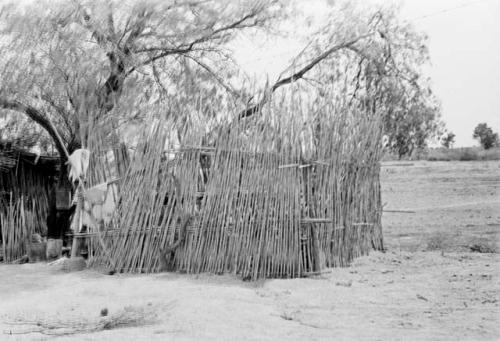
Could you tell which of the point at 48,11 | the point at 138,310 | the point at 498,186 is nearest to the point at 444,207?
the point at 498,186

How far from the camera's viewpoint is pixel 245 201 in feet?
19.3

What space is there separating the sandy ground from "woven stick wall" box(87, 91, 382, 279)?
251mm

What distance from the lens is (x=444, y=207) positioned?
1251 centimetres

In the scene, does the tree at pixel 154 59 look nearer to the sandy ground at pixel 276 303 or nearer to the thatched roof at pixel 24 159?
the thatched roof at pixel 24 159

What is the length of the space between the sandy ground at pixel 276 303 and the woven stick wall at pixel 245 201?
25 cm

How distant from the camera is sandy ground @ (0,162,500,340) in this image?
12.4 feet

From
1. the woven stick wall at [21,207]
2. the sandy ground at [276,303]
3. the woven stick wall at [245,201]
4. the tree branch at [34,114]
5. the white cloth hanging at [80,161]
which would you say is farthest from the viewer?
the tree branch at [34,114]

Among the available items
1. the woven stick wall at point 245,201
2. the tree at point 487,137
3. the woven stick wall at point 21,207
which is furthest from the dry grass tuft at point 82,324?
the tree at point 487,137

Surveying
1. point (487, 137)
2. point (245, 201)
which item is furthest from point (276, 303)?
point (487, 137)

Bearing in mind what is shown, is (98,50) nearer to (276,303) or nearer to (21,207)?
(21,207)

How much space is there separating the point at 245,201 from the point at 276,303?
4.50 ft

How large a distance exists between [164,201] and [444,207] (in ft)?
25.7

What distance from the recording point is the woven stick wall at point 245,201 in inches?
229

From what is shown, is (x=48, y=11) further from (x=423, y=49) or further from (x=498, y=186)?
(x=498, y=186)
